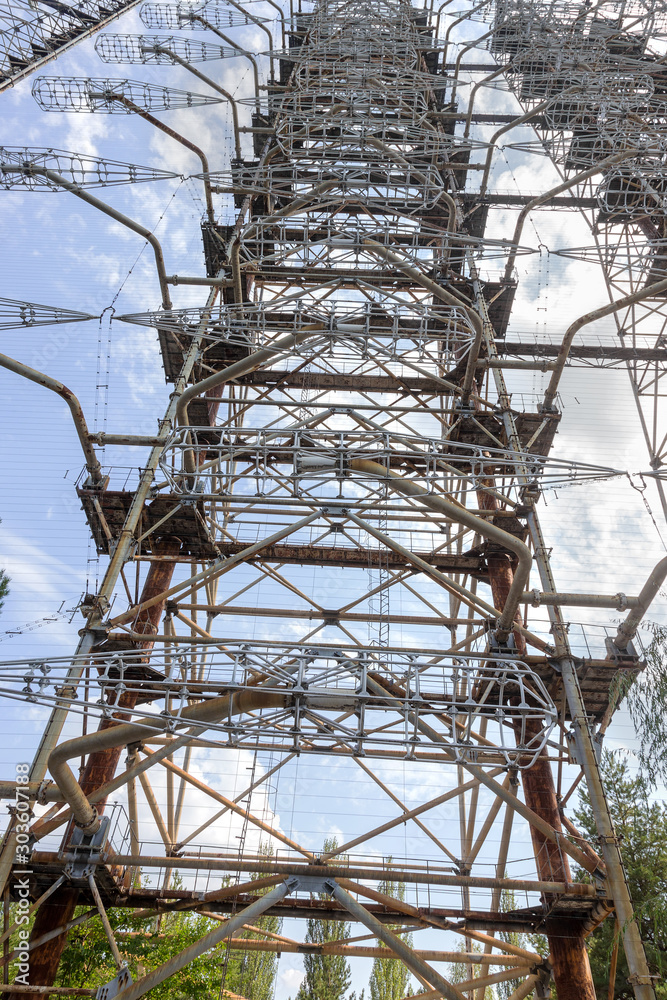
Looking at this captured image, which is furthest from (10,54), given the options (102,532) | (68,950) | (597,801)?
(597,801)

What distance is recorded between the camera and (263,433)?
1498 centimetres

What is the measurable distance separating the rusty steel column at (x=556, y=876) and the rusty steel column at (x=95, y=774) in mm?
7170

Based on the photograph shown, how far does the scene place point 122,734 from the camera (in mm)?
11281

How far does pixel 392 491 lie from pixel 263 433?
289 centimetres

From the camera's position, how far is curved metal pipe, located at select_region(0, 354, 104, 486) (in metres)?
14.6

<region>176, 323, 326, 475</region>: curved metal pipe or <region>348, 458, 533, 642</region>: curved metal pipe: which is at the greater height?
<region>176, 323, 326, 475</region>: curved metal pipe

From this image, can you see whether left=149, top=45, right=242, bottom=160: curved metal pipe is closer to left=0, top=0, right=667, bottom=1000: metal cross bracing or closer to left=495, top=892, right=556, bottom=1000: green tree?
left=0, top=0, right=667, bottom=1000: metal cross bracing

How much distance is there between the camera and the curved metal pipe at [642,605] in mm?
12805

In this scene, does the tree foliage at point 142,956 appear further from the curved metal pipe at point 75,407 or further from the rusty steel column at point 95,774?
the curved metal pipe at point 75,407

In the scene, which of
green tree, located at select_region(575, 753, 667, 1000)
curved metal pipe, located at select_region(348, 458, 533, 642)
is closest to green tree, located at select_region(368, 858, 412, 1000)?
green tree, located at select_region(575, 753, 667, 1000)

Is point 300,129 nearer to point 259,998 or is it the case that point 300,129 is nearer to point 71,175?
point 71,175

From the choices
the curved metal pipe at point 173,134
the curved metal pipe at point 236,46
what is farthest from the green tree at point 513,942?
the curved metal pipe at point 236,46
